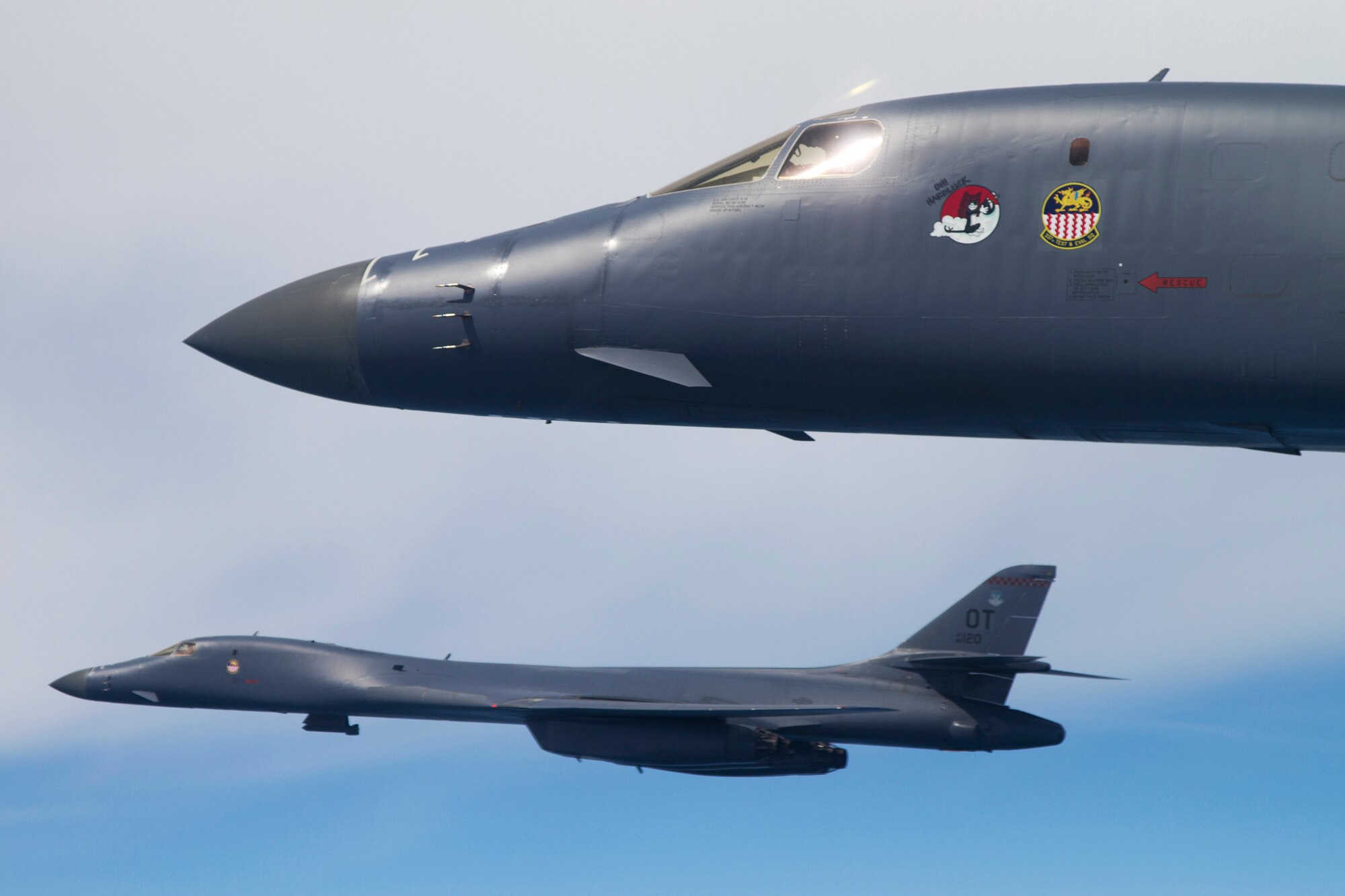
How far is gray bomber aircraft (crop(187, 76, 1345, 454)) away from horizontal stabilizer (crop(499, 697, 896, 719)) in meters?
23.9

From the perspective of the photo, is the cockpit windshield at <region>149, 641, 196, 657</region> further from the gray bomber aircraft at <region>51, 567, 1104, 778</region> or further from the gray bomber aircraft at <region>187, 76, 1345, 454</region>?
the gray bomber aircraft at <region>187, 76, 1345, 454</region>

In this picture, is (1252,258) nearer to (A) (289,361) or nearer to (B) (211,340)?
(A) (289,361)

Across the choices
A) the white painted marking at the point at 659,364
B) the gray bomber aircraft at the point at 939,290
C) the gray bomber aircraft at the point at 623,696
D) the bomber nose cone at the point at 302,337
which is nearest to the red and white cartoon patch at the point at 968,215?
the gray bomber aircraft at the point at 939,290

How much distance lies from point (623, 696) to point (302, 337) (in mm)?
25623

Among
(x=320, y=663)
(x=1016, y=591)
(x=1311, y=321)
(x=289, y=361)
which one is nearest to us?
(x=1311, y=321)

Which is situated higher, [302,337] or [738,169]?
[738,169]

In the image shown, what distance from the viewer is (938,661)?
38625 millimetres

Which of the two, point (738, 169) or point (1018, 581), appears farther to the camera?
point (1018, 581)

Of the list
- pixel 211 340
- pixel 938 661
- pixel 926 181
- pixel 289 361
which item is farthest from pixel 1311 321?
pixel 938 661

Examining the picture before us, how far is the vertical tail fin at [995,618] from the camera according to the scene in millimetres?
42750

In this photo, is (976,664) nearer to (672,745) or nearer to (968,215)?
(672,745)

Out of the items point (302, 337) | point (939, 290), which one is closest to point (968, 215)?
point (939, 290)

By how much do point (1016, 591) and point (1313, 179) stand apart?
3627cm

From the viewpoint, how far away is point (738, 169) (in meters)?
10.8
